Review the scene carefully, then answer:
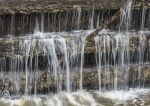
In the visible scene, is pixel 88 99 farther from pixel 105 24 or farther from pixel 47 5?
pixel 47 5

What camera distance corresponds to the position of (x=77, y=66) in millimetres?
10508

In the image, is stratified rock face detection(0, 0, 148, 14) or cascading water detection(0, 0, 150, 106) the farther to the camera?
cascading water detection(0, 0, 150, 106)

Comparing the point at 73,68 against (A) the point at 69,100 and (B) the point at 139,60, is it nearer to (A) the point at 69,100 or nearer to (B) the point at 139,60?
(A) the point at 69,100

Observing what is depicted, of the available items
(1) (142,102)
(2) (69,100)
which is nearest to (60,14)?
(2) (69,100)

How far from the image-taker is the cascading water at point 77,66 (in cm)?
1009

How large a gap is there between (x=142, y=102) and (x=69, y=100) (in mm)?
1675

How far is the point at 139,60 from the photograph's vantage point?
10.9 metres

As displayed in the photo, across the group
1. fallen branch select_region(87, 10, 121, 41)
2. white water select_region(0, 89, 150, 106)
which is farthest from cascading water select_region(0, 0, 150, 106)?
fallen branch select_region(87, 10, 121, 41)

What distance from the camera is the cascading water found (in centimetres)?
1009

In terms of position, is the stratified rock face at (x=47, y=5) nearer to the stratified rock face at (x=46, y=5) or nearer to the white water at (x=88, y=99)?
the stratified rock face at (x=46, y=5)

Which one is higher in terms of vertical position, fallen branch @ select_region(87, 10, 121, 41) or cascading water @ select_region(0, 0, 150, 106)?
fallen branch @ select_region(87, 10, 121, 41)

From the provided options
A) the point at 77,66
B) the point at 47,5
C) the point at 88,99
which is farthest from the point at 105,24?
the point at 88,99

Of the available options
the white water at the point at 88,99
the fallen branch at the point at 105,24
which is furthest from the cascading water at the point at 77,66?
the fallen branch at the point at 105,24

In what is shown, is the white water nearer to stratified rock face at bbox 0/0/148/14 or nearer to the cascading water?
the cascading water
